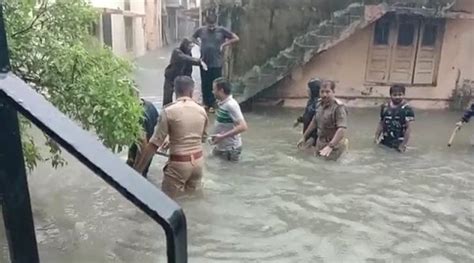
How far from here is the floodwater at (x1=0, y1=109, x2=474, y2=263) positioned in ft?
15.4

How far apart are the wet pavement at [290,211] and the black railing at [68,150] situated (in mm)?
2530

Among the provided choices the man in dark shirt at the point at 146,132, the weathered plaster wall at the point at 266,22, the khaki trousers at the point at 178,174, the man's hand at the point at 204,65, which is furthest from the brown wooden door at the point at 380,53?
the khaki trousers at the point at 178,174

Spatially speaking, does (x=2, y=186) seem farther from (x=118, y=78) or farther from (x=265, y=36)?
(x=265, y=36)

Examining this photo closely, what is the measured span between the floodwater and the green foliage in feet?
1.71

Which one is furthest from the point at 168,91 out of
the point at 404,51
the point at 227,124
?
the point at 404,51

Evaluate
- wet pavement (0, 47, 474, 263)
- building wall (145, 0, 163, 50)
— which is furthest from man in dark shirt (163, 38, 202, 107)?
building wall (145, 0, 163, 50)

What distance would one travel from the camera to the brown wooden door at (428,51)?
11.4 meters

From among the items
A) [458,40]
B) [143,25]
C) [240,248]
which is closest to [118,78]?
[240,248]

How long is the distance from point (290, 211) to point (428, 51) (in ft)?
24.1

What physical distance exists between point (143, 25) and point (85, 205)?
22.2 m

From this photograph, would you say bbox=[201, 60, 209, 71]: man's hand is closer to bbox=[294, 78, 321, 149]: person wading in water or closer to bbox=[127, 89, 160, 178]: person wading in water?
bbox=[294, 78, 321, 149]: person wading in water

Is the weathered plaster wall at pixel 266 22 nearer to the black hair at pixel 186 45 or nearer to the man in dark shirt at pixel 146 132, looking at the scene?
the black hair at pixel 186 45

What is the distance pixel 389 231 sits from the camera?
17.0 feet

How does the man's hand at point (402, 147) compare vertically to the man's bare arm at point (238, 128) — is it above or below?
below
